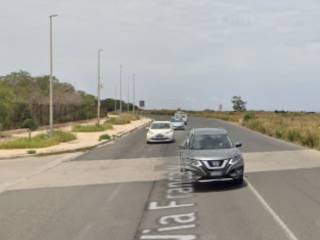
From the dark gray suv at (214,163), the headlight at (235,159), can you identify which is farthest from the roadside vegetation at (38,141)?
the headlight at (235,159)

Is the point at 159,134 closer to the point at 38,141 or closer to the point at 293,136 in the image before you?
the point at 38,141

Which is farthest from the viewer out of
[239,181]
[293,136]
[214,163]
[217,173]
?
[293,136]

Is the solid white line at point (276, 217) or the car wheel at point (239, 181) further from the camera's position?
the car wheel at point (239, 181)

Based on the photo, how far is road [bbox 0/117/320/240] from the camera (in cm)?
988

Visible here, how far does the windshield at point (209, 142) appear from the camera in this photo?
54.7 feet

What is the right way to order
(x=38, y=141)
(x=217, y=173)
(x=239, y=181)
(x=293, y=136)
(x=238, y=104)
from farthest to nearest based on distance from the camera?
(x=238, y=104) → (x=293, y=136) → (x=38, y=141) → (x=239, y=181) → (x=217, y=173)

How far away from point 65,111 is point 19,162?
4737 cm

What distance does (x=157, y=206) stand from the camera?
12.9 metres

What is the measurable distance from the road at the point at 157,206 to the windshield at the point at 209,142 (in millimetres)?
1071

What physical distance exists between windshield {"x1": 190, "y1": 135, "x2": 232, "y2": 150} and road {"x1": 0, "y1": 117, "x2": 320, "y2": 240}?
1071 millimetres

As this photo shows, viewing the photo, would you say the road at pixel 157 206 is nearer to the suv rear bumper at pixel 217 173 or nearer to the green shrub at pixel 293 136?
the suv rear bumper at pixel 217 173

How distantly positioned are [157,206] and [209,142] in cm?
450

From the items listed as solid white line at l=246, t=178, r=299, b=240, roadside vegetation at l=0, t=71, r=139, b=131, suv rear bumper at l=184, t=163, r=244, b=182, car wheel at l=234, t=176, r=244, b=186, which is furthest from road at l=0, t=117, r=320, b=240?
roadside vegetation at l=0, t=71, r=139, b=131

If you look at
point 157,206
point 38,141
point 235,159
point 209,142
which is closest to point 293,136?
point 38,141
